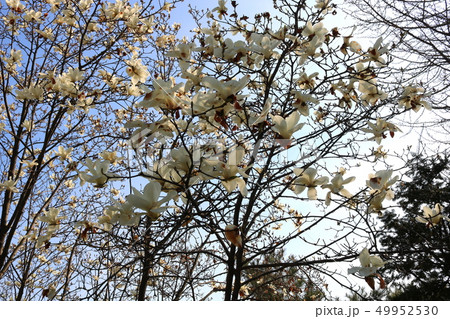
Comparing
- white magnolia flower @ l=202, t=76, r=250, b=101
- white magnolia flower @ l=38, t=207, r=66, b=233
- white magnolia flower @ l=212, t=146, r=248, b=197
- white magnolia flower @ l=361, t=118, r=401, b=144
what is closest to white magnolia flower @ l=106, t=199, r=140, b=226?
white magnolia flower @ l=212, t=146, r=248, b=197

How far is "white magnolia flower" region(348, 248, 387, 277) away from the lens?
3.92 feet

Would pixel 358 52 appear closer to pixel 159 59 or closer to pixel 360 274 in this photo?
pixel 360 274

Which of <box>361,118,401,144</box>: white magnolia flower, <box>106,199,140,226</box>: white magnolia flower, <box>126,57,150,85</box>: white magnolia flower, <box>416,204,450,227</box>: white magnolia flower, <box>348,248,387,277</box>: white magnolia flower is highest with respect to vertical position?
<box>126,57,150,85</box>: white magnolia flower

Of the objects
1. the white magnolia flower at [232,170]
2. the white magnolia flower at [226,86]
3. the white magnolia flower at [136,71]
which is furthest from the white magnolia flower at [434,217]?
the white magnolia flower at [136,71]

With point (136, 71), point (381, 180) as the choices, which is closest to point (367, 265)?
point (381, 180)

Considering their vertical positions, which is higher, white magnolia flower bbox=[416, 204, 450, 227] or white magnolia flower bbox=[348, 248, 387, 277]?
white magnolia flower bbox=[416, 204, 450, 227]

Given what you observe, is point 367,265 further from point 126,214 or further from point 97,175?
point 97,175

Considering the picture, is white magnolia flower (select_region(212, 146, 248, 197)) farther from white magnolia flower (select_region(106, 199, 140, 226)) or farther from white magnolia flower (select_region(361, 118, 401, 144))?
white magnolia flower (select_region(361, 118, 401, 144))

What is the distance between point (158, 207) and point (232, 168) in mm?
A: 249

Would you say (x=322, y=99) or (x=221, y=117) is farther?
(x=322, y=99)

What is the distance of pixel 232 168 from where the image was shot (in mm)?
1059

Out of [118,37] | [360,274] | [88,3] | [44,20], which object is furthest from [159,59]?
[360,274]

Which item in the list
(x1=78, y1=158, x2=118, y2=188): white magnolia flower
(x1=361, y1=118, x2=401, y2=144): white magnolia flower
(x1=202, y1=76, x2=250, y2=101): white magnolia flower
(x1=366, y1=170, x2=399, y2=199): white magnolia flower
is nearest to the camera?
(x1=202, y1=76, x2=250, y2=101): white magnolia flower

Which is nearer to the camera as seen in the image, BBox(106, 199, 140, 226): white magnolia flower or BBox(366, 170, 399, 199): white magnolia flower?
BBox(106, 199, 140, 226): white magnolia flower
